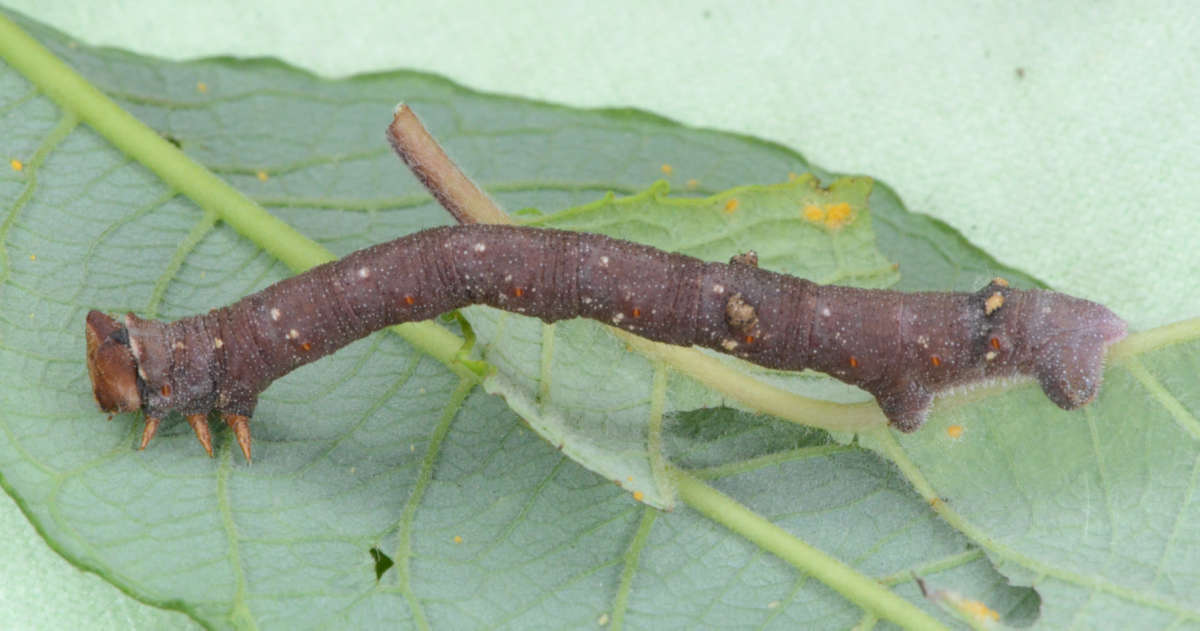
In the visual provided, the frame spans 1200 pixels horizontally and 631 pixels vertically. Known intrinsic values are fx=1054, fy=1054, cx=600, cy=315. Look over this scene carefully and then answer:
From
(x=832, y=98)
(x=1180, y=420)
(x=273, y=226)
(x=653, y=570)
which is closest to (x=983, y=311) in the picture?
(x=1180, y=420)

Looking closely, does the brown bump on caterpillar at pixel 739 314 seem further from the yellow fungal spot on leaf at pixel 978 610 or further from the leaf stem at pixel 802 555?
the yellow fungal spot on leaf at pixel 978 610

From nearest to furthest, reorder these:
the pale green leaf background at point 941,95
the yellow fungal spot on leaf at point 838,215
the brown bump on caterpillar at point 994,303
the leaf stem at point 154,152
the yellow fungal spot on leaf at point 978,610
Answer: the yellow fungal spot on leaf at point 978,610 → the brown bump on caterpillar at point 994,303 → the yellow fungal spot on leaf at point 838,215 → the leaf stem at point 154,152 → the pale green leaf background at point 941,95

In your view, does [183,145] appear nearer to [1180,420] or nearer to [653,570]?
[653,570]

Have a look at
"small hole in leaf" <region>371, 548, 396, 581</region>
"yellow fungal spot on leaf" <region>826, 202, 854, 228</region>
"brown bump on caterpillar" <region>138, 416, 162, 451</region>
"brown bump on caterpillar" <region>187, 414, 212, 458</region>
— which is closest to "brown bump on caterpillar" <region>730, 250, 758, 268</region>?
"yellow fungal spot on leaf" <region>826, 202, 854, 228</region>

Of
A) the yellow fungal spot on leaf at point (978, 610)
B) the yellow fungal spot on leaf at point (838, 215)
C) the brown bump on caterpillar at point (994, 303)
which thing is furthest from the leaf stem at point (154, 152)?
the yellow fungal spot on leaf at point (978, 610)

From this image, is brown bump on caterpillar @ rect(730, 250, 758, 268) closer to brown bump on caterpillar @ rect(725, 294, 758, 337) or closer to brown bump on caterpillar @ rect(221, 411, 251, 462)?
brown bump on caterpillar @ rect(725, 294, 758, 337)

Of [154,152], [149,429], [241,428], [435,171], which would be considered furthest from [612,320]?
[154,152]

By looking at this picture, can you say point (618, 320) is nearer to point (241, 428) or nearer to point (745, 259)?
point (745, 259)
